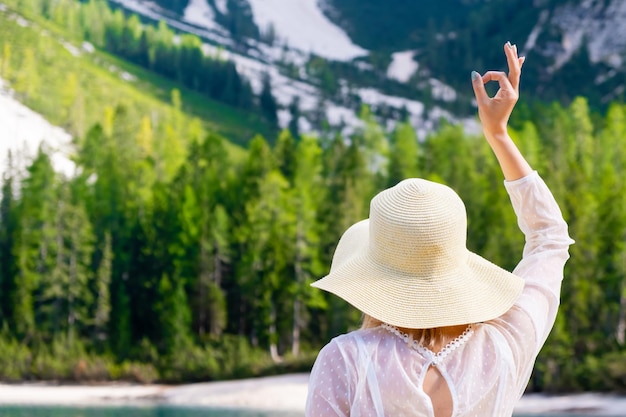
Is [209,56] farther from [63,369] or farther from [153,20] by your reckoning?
[63,369]

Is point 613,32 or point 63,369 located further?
point 613,32

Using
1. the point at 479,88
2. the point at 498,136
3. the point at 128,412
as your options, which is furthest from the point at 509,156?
the point at 128,412

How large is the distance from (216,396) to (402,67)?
96126mm

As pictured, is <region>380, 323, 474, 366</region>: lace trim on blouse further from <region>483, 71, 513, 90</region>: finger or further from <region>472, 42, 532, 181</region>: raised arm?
<region>483, 71, 513, 90</region>: finger

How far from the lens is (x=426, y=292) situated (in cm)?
226

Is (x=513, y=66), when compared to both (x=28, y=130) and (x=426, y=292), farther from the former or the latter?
(x=28, y=130)

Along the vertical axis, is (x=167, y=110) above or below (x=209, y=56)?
below

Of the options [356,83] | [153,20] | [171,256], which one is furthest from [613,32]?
[171,256]

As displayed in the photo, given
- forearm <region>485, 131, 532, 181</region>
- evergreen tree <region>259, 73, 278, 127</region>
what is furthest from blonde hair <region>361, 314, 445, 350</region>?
evergreen tree <region>259, 73, 278, 127</region>

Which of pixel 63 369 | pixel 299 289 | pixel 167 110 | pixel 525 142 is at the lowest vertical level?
pixel 63 369

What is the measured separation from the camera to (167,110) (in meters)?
96.1

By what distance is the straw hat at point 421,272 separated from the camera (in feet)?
7.30

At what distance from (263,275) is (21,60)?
55.5 meters

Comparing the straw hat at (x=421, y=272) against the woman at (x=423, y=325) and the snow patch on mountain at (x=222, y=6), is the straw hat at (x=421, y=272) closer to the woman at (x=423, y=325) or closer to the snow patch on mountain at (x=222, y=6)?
the woman at (x=423, y=325)
